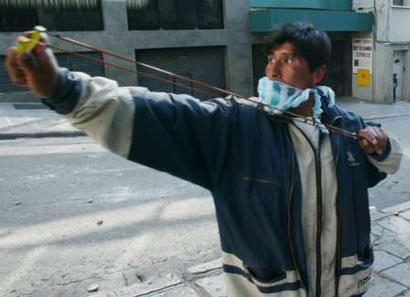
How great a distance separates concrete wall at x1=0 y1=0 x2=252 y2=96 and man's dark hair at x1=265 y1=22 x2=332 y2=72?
10698 millimetres

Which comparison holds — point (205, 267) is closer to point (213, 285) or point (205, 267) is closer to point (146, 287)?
point (213, 285)

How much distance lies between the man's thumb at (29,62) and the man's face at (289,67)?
0.90 meters

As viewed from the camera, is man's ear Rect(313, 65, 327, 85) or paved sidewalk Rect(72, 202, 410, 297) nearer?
man's ear Rect(313, 65, 327, 85)

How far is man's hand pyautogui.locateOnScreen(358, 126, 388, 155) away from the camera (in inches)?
67.4

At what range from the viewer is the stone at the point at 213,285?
322 cm

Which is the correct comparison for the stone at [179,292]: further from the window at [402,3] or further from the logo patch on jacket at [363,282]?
the window at [402,3]

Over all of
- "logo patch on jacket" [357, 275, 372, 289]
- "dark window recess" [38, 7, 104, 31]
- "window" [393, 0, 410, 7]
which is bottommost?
"logo patch on jacket" [357, 275, 372, 289]

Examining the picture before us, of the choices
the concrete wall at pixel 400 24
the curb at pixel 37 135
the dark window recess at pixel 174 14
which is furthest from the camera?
the concrete wall at pixel 400 24

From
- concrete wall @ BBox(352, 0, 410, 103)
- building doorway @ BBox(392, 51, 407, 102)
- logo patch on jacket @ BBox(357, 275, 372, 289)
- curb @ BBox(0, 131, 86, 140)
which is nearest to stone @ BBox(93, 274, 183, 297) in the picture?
logo patch on jacket @ BBox(357, 275, 372, 289)

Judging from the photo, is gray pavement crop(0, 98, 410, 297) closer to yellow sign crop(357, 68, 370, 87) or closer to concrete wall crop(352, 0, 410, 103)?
concrete wall crop(352, 0, 410, 103)

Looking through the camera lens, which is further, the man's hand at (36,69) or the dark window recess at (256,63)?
the dark window recess at (256,63)

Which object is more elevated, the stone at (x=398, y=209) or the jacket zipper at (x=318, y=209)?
the jacket zipper at (x=318, y=209)

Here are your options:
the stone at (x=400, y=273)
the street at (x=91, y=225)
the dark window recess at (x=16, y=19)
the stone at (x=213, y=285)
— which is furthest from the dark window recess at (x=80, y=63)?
the stone at (x=400, y=273)

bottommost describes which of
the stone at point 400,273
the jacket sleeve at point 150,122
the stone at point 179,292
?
Result: the stone at point 400,273
